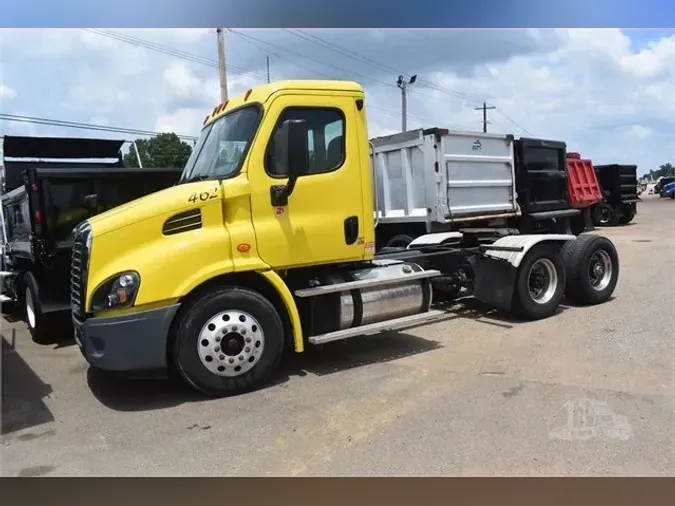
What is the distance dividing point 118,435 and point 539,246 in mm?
5678

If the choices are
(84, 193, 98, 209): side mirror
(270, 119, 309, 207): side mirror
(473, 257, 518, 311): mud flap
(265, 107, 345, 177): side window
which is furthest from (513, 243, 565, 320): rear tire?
(84, 193, 98, 209): side mirror

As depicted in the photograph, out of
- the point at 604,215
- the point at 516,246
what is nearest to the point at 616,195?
the point at 604,215

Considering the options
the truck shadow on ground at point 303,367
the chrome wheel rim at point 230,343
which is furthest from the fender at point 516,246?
the chrome wheel rim at point 230,343

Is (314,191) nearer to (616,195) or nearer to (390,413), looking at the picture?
(390,413)

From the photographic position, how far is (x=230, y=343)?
5.12 metres

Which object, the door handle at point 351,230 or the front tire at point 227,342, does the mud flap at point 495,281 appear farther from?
the front tire at point 227,342

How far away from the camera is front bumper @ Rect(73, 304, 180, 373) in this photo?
4.80 metres

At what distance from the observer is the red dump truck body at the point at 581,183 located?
1859 centimetres

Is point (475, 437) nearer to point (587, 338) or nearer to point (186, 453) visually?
point (186, 453)

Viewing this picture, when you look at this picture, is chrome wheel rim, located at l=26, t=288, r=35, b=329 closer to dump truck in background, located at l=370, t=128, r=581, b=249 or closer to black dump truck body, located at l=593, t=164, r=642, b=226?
dump truck in background, located at l=370, t=128, r=581, b=249

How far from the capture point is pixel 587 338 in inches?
260

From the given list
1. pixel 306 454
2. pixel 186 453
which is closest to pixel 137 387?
pixel 186 453

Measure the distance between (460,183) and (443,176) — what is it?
1.41 feet

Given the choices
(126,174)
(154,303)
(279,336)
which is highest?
(126,174)
